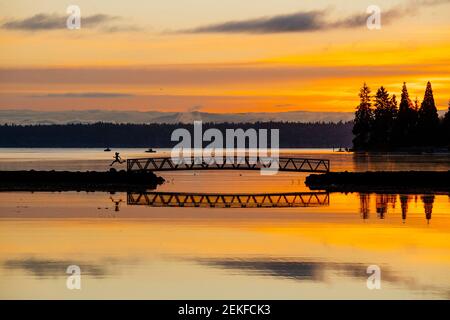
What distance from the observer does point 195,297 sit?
2872 centimetres

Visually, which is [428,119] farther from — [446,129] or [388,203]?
[388,203]

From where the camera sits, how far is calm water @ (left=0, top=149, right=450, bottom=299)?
30172 mm

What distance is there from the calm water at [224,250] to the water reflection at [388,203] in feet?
0.41

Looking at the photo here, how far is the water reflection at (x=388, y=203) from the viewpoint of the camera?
2223 inches

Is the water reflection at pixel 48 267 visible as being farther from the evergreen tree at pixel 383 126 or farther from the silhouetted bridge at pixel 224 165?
the evergreen tree at pixel 383 126

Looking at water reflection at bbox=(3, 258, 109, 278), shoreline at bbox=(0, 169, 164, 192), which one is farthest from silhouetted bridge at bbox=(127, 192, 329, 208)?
water reflection at bbox=(3, 258, 109, 278)

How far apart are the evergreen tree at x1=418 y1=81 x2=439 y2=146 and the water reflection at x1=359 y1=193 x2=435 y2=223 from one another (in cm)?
10557

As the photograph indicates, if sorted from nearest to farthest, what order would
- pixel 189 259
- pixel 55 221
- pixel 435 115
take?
pixel 189 259 → pixel 55 221 → pixel 435 115

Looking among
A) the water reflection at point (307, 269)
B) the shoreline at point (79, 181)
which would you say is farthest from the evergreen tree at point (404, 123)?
the water reflection at point (307, 269)

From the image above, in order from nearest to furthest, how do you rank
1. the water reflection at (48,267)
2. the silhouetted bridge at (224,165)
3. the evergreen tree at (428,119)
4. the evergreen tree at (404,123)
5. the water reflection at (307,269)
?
the water reflection at (307,269) < the water reflection at (48,267) < the silhouetted bridge at (224,165) < the evergreen tree at (428,119) < the evergreen tree at (404,123)
